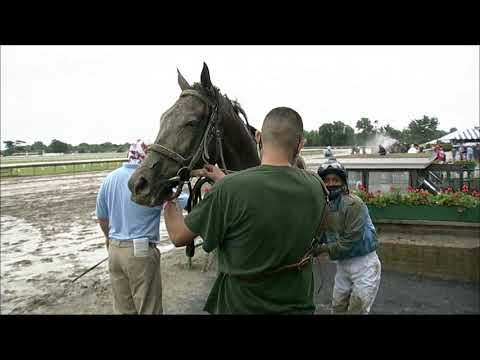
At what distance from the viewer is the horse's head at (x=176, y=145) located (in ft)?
7.46

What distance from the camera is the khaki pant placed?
3.50m

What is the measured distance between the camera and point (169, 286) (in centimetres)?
608

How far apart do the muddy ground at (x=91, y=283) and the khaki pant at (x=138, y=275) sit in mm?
1543

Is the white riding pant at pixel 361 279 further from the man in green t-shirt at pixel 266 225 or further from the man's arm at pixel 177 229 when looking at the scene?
the man's arm at pixel 177 229

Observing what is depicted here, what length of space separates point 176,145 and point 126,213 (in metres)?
1.46

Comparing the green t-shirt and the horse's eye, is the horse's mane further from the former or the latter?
the green t-shirt

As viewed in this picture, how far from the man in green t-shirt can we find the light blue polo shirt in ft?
5.66

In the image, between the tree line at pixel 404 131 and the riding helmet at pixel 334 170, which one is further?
the tree line at pixel 404 131

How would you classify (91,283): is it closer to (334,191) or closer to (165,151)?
(334,191)

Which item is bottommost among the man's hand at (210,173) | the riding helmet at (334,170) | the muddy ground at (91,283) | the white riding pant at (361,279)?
the muddy ground at (91,283)

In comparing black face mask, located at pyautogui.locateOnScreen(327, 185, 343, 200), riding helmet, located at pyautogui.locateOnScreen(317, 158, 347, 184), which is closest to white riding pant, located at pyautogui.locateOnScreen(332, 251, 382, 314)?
black face mask, located at pyautogui.locateOnScreen(327, 185, 343, 200)

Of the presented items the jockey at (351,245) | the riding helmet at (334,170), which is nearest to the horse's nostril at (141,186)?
the jockey at (351,245)

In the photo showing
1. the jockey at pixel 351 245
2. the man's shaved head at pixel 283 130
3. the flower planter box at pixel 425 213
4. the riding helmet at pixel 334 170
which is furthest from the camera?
the flower planter box at pixel 425 213
